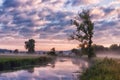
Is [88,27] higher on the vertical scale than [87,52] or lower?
higher

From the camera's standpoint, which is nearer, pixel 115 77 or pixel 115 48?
pixel 115 77

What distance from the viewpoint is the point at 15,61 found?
2943 inches

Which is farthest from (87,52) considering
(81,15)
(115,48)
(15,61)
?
(115,48)

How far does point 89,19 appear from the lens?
336 ft

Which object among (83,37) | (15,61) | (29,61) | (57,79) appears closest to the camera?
(57,79)

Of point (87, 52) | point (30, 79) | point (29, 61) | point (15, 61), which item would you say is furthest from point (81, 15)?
point (30, 79)

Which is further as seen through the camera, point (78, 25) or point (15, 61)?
point (78, 25)

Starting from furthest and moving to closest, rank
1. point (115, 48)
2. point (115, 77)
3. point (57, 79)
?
1. point (115, 48)
2. point (57, 79)
3. point (115, 77)

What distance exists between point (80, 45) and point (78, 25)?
521cm

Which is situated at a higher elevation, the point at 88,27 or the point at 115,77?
the point at 88,27

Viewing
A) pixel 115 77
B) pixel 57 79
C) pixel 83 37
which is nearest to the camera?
pixel 115 77

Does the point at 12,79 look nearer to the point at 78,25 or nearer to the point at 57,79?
the point at 57,79

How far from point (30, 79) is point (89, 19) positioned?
5832 centimetres

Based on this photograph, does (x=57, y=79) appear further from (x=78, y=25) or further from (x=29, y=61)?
(x=78, y=25)
